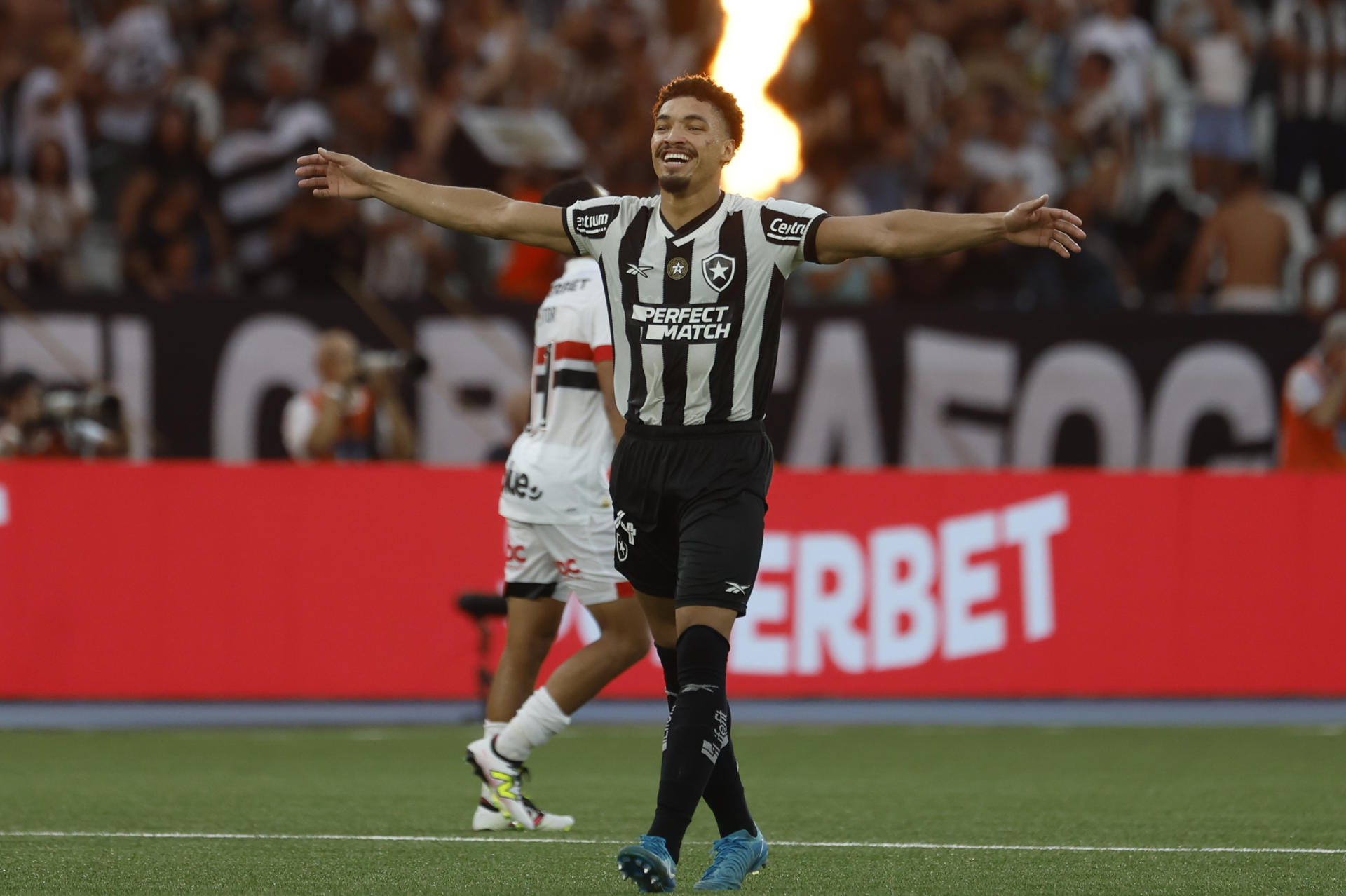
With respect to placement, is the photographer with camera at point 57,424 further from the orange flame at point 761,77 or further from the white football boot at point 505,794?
the white football boot at point 505,794

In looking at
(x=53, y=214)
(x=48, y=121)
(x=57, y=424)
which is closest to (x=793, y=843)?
(x=57, y=424)

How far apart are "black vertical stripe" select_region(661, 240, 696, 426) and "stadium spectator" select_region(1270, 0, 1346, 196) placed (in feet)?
44.3

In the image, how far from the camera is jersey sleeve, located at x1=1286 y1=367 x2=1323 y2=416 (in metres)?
14.6

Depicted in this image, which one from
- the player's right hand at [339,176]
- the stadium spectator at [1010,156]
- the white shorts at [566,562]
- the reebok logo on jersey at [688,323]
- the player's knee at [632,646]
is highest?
the stadium spectator at [1010,156]

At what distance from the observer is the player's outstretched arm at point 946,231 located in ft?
18.1

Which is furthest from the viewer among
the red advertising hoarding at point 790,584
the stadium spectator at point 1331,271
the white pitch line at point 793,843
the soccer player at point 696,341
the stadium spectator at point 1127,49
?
the stadium spectator at point 1127,49

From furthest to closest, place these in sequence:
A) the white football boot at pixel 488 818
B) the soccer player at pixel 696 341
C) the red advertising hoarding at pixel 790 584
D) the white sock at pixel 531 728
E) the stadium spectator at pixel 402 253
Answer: the stadium spectator at pixel 402 253
the red advertising hoarding at pixel 790 584
the white sock at pixel 531 728
the white football boot at pixel 488 818
the soccer player at pixel 696 341

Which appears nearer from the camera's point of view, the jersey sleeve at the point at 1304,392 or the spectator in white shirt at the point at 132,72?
the jersey sleeve at the point at 1304,392

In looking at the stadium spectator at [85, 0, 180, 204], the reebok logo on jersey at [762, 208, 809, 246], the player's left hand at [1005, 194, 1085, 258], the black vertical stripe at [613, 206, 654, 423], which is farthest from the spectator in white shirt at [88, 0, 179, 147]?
the player's left hand at [1005, 194, 1085, 258]

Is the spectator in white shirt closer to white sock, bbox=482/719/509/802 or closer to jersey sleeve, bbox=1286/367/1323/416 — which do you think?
jersey sleeve, bbox=1286/367/1323/416

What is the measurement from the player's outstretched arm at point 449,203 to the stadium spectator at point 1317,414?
9701mm

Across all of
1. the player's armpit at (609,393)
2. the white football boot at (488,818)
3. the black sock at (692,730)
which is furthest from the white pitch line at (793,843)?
the player's armpit at (609,393)

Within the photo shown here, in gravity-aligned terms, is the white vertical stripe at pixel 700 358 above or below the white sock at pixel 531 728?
above

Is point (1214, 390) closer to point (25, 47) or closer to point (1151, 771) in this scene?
point (1151, 771)
